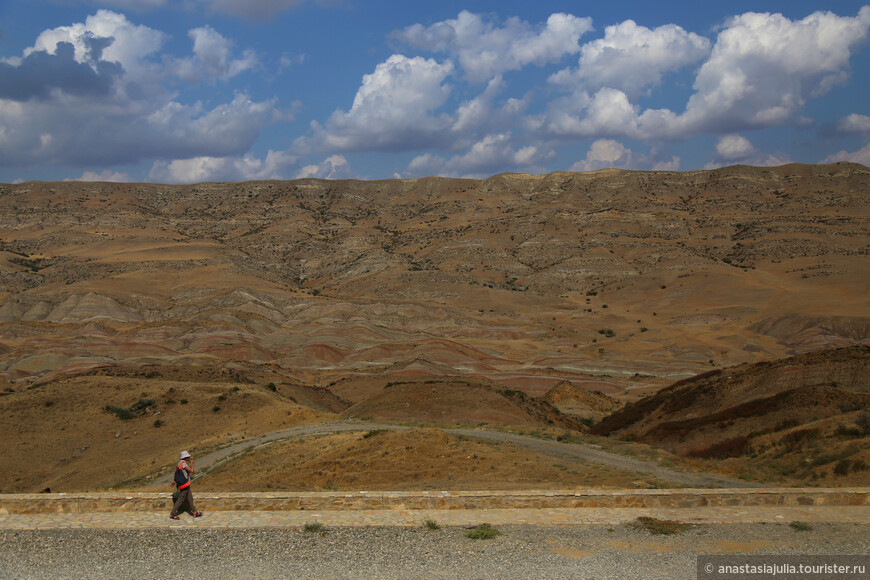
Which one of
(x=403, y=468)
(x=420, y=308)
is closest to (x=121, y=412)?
(x=403, y=468)

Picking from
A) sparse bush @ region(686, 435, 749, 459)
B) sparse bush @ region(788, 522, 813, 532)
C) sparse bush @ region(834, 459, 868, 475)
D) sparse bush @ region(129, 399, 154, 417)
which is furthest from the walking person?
sparse bush @ region(129, 399, 154, 417)

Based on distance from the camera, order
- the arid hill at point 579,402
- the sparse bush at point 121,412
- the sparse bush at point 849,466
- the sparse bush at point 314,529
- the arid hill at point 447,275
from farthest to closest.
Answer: the arid hill at point 447,275 → the arid hill at point 579,402 → the sparse bush at point 121,412 → the sparse bush at point 849,466 → the sparse bush at point 314,529

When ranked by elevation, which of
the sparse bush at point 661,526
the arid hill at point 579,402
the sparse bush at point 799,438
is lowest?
the arid hill at point 579,402

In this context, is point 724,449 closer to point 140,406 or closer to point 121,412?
point 140,406

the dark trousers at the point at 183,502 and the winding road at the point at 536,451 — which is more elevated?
the dark trousers at the point at 183,502

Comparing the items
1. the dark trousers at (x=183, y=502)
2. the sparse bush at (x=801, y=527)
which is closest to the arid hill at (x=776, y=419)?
the sparse bush at (x=801, y=527)

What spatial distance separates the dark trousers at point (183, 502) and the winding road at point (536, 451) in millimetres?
9810

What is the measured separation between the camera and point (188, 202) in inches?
6875

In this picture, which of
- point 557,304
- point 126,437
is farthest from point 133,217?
point 126,437

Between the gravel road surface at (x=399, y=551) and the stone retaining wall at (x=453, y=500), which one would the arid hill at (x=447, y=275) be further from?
the gravel road surface at (x=399, y=551)

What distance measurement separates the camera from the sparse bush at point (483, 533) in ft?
37.8

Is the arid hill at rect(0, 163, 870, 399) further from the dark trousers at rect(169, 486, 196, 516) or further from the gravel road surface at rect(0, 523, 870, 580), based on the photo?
the gravel road surface at rect(0, 523, 870, 580)

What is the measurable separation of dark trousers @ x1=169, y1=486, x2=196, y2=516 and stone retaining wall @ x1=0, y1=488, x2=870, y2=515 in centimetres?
61

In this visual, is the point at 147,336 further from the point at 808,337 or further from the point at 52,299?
the point at 808,337
